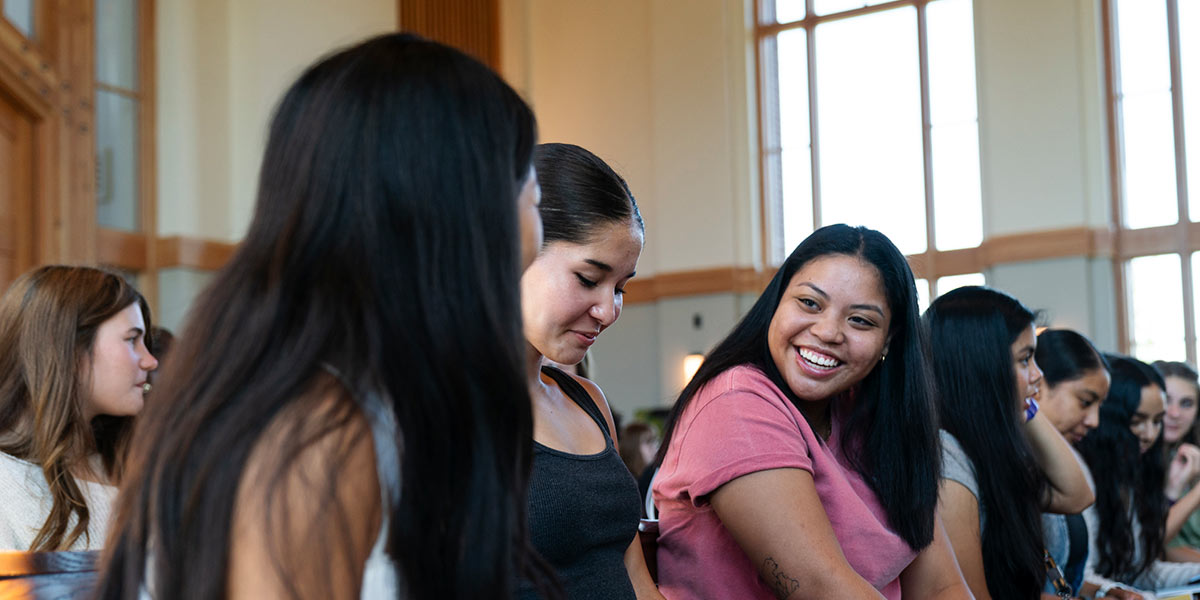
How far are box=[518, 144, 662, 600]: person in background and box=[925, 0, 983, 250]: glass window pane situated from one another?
36.3ft

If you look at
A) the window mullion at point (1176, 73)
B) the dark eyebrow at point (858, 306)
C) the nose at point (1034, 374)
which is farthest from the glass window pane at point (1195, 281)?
the dark eyebrow at point (858, 306)

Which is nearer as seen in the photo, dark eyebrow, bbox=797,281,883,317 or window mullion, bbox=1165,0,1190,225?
dark eyebrow, bbox=797,281,883,317

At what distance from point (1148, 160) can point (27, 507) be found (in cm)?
1150

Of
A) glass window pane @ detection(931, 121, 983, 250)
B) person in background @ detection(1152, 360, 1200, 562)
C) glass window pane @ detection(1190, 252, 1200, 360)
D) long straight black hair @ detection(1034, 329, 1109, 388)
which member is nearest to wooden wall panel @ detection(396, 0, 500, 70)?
glass window pane @ detection(931, 121, 983, 250)

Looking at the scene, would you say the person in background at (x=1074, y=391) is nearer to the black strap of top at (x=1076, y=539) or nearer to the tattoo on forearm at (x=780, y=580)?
the black strap of top at (x=1076, y=539)

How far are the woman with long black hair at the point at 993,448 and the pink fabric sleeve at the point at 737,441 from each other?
2.95 feet

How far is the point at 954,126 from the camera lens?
1260 centimetres

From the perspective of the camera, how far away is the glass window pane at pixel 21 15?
8.60 m

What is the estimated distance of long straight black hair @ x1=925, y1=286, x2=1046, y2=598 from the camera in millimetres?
3025

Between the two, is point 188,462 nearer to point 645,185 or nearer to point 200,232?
point 200,232

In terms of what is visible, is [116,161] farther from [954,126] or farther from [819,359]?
[819,359]

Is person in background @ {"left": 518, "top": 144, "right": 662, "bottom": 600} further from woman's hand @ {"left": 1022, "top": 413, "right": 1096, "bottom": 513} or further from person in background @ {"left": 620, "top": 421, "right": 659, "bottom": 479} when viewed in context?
person in background @ {"left": 620, "top": 421, "right": 659, "bottom": 479}

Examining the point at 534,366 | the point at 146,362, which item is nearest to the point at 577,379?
the point at 534,366

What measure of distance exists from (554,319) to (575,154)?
29 centimetres
